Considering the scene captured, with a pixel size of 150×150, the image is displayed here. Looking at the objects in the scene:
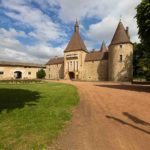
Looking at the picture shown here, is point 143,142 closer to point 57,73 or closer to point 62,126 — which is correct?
point 62,126

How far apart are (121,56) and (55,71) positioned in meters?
26.1

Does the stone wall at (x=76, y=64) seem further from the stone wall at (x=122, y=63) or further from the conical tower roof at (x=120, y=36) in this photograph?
the conical tower roof at (x=120, y=36)

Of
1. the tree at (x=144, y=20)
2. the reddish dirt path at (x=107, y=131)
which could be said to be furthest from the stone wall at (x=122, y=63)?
the reddish dirt path at (x=107, y=131)

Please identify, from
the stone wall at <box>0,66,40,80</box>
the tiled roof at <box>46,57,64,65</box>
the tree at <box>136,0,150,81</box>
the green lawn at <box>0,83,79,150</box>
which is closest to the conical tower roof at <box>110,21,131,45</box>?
the tree at <box>136,0,150,81</box>

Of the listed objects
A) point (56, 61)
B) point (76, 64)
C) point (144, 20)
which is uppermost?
point (144, 20)

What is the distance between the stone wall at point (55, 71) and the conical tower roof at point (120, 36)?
22.0 meters

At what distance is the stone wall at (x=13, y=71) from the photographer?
166ft

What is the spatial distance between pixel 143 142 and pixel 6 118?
536 centimetres

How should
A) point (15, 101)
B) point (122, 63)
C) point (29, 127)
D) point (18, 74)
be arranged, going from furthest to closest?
point (18, 74) < point (122, 63) < point (15, 101) < point (29, 127)

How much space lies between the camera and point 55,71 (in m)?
58.6

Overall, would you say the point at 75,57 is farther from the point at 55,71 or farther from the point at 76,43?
the point at 55,71

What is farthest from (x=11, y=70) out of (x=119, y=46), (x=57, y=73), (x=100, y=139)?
(x=100, y=139)

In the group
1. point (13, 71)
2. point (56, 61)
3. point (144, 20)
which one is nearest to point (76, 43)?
point (56, 61)

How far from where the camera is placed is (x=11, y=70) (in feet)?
172
